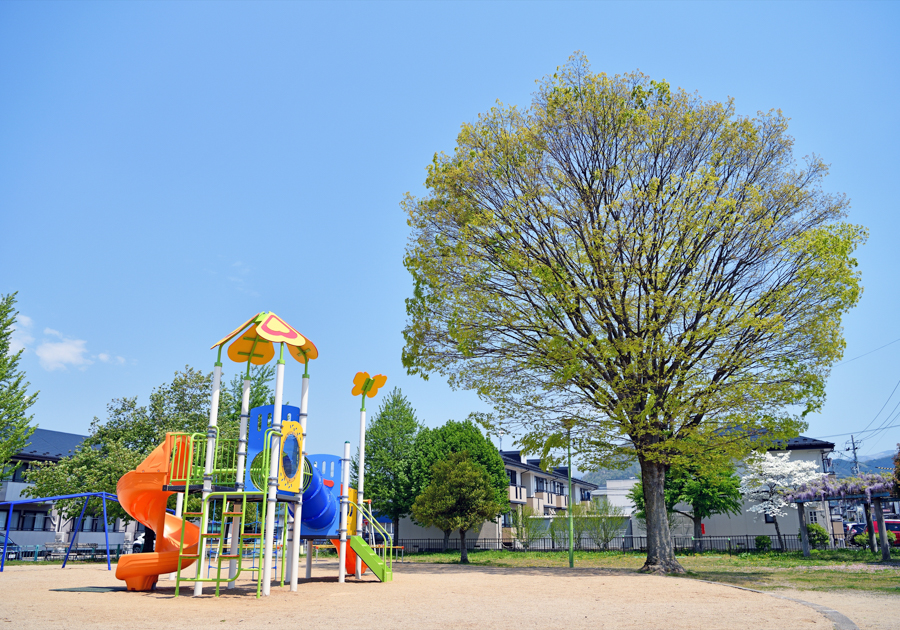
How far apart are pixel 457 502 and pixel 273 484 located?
54.7ft

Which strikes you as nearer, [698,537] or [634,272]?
[634,272]

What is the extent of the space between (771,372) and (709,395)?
2.11 metres

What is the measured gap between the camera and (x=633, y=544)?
133ft

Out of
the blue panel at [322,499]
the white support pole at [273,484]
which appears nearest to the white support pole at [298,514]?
the white support pole at [273,484]

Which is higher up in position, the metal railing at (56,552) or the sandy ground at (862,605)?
the sandy ground at (862,605)

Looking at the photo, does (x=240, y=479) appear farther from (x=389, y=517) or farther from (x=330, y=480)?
(x=389, y=517)

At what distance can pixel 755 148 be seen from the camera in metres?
18.6

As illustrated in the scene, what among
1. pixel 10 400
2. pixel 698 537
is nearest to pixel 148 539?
pixel 10 400

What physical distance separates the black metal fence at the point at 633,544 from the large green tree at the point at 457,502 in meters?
10.3

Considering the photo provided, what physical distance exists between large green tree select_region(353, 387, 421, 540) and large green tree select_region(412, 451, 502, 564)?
44.6 feet

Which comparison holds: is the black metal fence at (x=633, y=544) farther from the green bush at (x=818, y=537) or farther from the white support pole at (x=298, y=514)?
the white support pole at (x=298, y=514)

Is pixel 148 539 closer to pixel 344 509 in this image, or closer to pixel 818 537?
pixel 344 509

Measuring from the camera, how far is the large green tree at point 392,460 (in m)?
41.2

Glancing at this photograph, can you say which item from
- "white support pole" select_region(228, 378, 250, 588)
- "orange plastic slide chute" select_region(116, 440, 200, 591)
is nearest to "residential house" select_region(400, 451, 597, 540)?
"orange plastic slide chute" select_region(116, 440, 200, 591)
